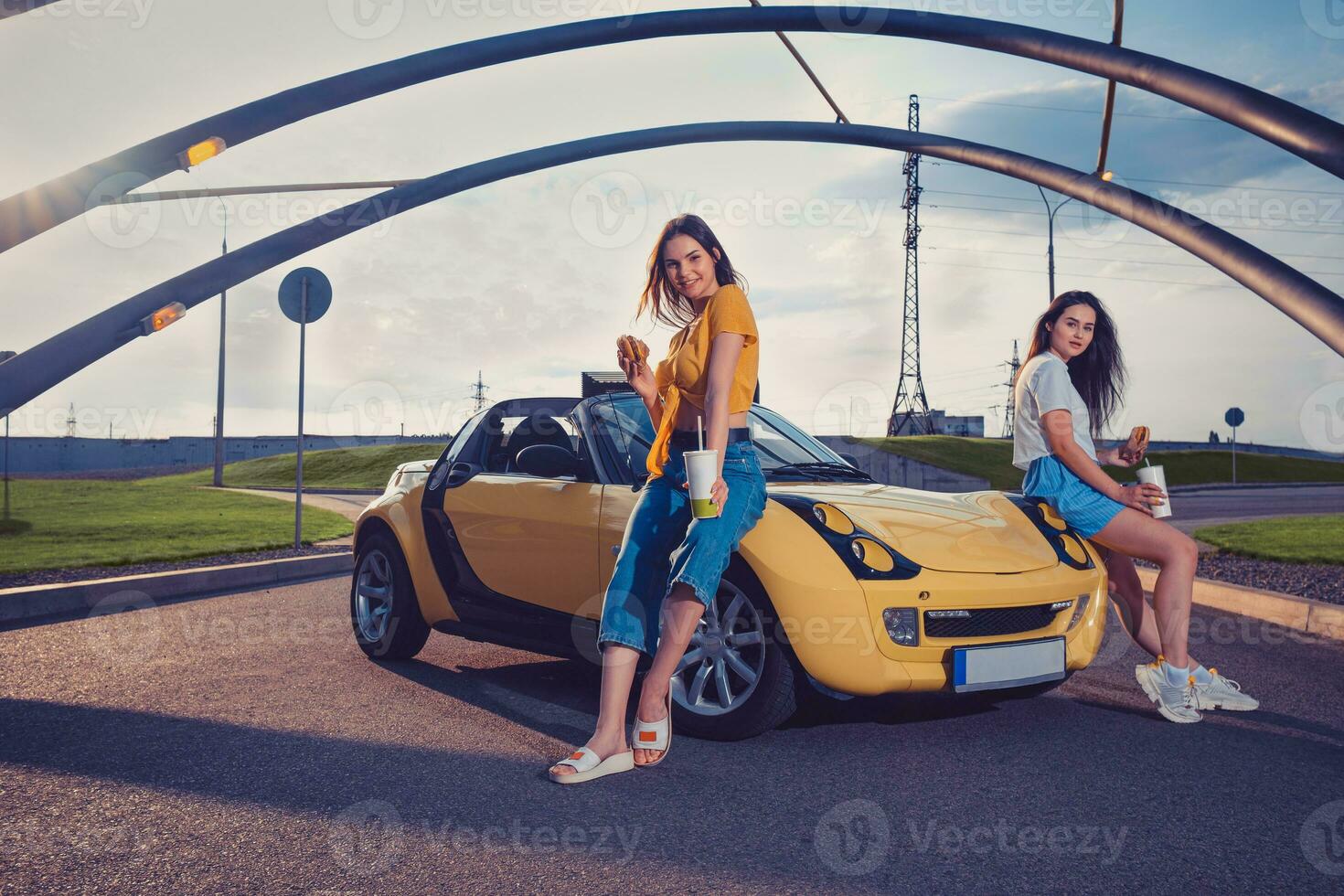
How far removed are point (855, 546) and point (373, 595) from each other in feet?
10.2

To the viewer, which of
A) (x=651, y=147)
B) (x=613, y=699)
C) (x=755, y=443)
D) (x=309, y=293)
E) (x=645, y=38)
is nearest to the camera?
(x=613, y=699)

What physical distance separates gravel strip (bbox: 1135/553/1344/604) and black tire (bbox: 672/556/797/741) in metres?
5.51

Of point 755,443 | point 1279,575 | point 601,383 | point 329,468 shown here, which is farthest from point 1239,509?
point 329,468

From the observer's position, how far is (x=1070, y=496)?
4.30 metres

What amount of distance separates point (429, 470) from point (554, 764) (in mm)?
2432

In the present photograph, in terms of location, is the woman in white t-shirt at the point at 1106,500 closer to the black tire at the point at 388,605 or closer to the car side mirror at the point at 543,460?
the car side mirror at the point at 543,460

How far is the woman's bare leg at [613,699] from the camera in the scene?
3402mm

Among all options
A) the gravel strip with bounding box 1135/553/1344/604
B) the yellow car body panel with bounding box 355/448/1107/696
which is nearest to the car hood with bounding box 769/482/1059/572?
the yellow car body panel with bounding box 355/448/1107/696

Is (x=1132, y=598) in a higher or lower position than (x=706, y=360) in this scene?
lower

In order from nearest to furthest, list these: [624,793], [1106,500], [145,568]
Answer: [624,793]
[1106,500]
[145,568]

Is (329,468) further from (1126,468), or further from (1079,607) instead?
(1079,607)

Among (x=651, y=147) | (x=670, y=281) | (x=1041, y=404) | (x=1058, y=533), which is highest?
(x=651, y=147)

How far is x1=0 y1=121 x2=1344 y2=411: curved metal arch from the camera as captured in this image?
8.77 meters

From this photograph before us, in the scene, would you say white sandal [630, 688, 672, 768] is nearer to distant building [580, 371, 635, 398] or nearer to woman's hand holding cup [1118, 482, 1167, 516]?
distant building [580, 371, 635, 398]
